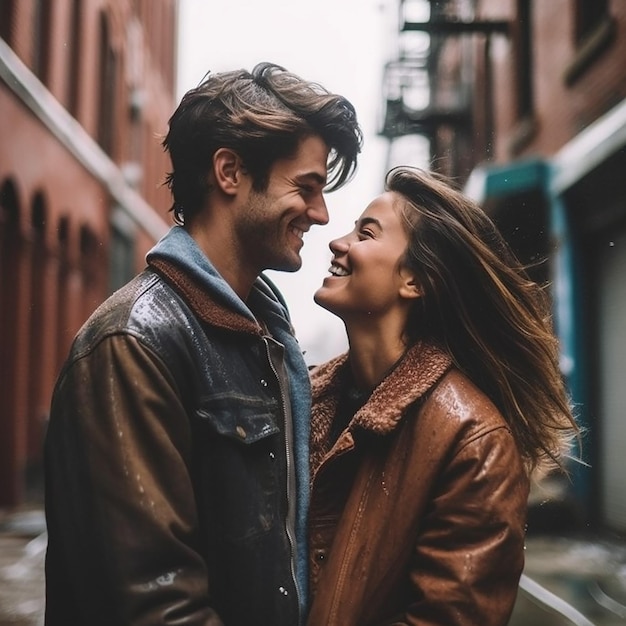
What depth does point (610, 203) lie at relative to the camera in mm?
7641

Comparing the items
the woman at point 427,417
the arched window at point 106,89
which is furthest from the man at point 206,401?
the arched window at point 106,89

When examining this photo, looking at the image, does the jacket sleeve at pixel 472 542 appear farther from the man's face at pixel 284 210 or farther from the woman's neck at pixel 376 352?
the man's face at pixel 284 210

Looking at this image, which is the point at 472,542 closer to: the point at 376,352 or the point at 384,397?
the point at 384,397

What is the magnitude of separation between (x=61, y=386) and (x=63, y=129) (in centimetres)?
1007

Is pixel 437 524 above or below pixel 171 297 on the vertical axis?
below

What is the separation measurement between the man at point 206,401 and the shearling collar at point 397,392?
7.9 inches

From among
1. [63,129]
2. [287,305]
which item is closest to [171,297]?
[287,305]

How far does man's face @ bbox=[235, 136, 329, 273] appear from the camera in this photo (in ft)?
7.25

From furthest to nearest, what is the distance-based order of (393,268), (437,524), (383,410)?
1. (393,268)
2. (383,410)
3. (437,524)

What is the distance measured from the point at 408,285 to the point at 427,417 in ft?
1.49

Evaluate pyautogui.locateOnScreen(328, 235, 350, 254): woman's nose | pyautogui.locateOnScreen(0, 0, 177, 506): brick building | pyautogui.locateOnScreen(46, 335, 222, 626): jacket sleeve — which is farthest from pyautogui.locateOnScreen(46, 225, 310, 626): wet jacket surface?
pyautogui.locateOnScreen(0, 0, 177, 506): brick building

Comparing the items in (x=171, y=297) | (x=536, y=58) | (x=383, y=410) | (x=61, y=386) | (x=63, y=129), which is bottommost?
(x=383, y=410)

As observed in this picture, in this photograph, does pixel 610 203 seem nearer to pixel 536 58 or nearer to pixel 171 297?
pixel 536 58

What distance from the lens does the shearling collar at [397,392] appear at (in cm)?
217
